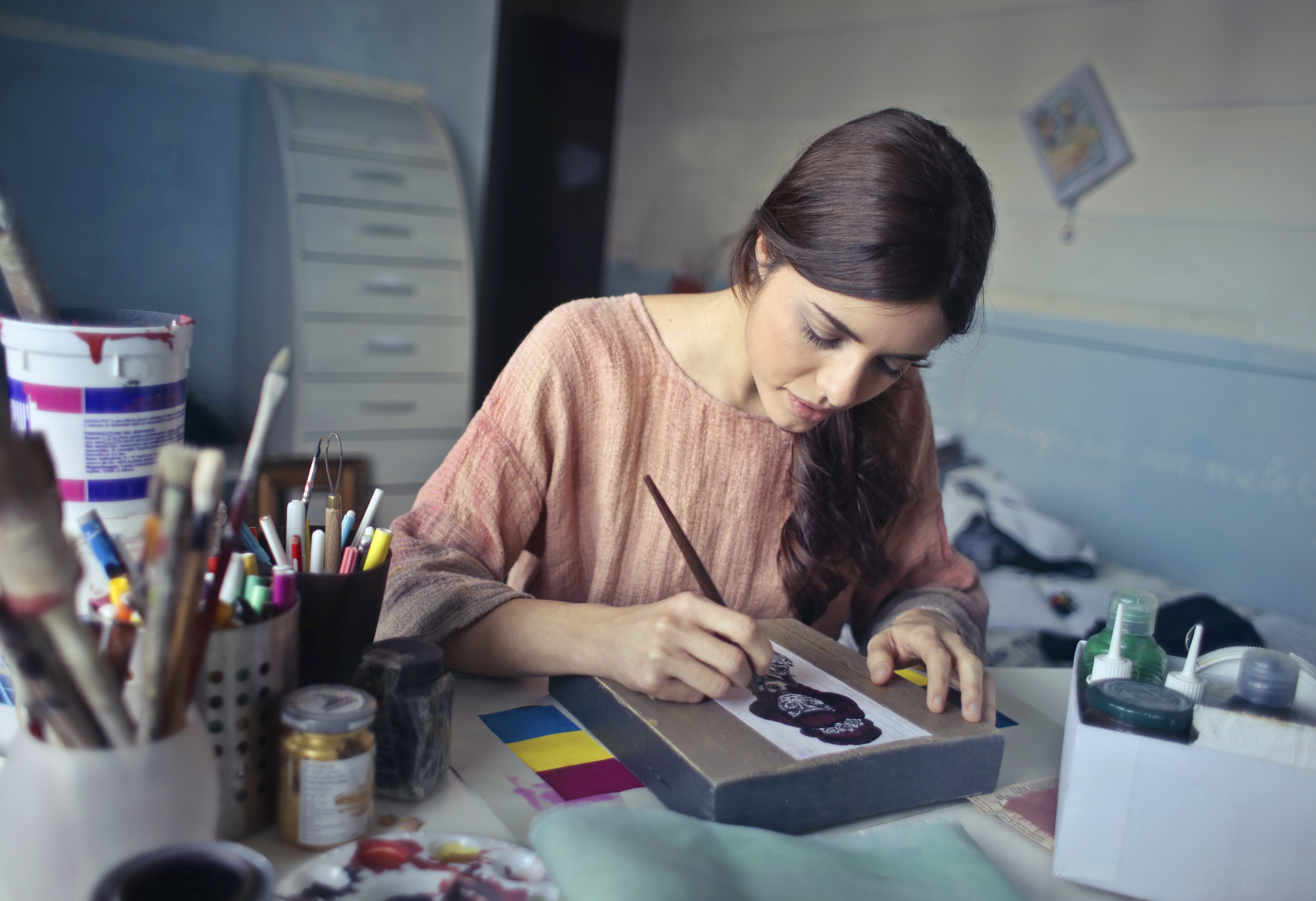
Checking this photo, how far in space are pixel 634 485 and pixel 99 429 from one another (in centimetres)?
67

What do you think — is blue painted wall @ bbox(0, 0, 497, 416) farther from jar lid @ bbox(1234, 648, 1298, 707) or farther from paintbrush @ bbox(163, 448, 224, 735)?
jar lid @ bbox(1234, 648, 1298, 707)

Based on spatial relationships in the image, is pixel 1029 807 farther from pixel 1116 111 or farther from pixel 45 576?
pixel 1116 111

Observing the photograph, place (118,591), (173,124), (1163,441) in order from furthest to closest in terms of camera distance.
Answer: (173,124)
(1163,441)
(118,591)

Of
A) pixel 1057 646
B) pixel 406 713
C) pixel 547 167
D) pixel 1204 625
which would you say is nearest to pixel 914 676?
pixel 406 713

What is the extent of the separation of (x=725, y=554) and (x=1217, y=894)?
2.25 ft

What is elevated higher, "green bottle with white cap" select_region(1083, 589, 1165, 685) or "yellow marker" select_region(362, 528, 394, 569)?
"yellow marker" select_region(362, 528, 394, 569)

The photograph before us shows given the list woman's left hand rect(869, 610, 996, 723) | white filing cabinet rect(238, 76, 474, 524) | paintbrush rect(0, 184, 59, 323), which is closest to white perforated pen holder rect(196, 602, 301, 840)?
paintbrush rect(0, 184, 59, 323)

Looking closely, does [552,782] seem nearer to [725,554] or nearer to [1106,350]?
[725,554]

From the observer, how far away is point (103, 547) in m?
0.55

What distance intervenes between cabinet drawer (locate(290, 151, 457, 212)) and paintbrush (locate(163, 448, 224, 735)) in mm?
2644

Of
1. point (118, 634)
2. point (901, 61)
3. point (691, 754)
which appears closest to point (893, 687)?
point (691, 754)

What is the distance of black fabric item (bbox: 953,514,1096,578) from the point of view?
2.24 meters

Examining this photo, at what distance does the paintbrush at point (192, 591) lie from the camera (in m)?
0.46

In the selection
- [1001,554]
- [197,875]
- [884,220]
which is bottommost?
[1001,554]
